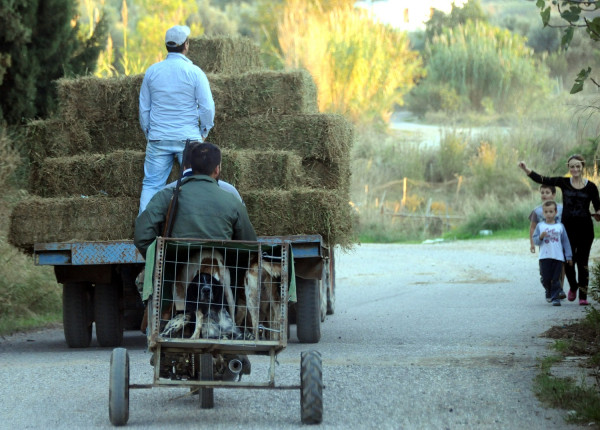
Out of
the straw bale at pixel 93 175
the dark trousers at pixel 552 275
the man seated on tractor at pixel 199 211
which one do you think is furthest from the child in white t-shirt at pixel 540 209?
the man seated on tractor at pixel 199 211

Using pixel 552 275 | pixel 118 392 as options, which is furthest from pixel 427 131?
pixel 118 392

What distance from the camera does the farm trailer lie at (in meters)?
10.0

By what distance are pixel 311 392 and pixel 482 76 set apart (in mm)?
43663

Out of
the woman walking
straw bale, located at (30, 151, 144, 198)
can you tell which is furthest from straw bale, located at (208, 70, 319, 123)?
the woman walking

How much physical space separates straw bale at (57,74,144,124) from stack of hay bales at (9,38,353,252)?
0.01 meters

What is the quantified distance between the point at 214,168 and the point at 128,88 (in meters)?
4.95

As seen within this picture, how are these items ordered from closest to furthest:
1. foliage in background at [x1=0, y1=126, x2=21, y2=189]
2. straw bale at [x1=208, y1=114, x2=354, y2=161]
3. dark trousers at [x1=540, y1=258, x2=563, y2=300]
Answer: straw bale at [x1=208, y1=114, x2=354, y2=161] < dark trousers at [x1=540, y1=258, x2=563, y2=300] < foliage in background at [x1=0, y1=126, x2=21, y2=189]

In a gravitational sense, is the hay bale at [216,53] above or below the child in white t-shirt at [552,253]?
above

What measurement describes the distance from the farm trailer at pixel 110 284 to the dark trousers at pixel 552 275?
451 cm

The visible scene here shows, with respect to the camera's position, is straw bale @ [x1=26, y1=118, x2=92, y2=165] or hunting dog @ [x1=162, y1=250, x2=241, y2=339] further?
straw bale @ [x1=26, y1=118, x2=92, y2=165]

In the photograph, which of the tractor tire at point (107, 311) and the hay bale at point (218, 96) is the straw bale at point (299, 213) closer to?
the tractor tire at point (107, 311)

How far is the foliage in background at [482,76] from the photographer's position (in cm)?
4812

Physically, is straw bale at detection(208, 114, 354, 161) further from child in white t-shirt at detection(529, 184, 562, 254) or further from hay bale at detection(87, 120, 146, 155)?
child in white t-shirt at detection(529, 184, 562, 254)

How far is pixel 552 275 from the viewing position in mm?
14383
